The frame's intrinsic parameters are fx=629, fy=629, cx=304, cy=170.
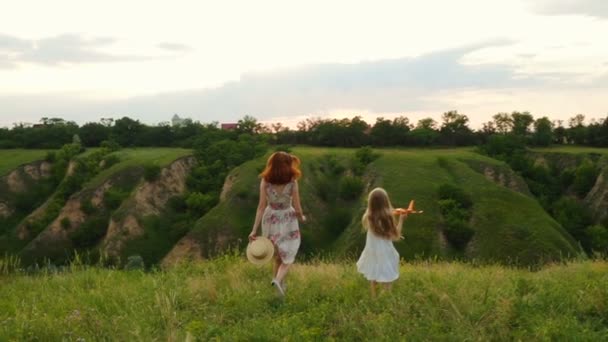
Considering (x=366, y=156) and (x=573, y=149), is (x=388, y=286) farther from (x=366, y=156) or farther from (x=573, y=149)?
(x=573, y=149)

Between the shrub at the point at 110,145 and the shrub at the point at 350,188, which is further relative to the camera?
the shrub at the point at 110,145

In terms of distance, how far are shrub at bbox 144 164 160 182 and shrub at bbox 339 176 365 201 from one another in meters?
26.7

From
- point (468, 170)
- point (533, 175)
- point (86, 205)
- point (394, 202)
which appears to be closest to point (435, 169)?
point (468, 170)

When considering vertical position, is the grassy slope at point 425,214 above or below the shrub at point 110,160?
below

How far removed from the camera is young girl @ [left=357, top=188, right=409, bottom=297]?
30.0 ft

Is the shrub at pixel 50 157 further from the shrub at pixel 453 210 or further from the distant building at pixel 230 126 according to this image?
the shrub at pixel 453 210

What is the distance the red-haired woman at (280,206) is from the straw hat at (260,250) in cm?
35

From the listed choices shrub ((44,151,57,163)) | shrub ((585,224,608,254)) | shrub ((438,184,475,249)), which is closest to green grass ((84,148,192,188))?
shrub ((44,151,57,163))

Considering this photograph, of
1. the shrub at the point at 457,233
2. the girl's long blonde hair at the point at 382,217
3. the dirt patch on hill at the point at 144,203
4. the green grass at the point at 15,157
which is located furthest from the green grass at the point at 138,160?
the girl's long blonde hair at the point at 382,217

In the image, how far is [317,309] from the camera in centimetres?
730

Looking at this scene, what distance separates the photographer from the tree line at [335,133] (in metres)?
106

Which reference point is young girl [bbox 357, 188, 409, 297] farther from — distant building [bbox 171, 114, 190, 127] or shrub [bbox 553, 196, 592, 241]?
distant building [bbox 171, 114, 190, 127]

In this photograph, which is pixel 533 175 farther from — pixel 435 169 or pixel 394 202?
pixel 394 202

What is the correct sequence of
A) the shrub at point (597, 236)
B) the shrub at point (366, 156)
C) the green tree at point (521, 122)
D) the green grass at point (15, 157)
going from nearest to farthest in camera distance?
the shrub at point (597, 236), the shrub at point (366, 156), the green grass at point (15, 157), the green tree at point (521, 122)
